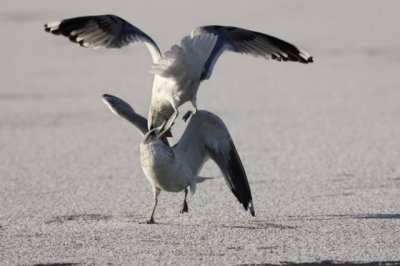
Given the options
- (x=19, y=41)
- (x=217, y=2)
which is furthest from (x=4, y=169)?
(x=217, y=2)

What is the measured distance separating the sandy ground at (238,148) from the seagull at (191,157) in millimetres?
180

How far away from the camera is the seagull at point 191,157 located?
471 cm

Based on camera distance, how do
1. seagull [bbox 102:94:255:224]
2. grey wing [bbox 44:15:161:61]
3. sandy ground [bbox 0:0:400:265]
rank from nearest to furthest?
sandy ground [bbox 0:0:400:265], seagull [bbox 102:94:255:224], grey wing [bbox 44:15:161:61]

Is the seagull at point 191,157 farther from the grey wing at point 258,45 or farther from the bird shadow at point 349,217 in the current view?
the grey wing at point 258,45

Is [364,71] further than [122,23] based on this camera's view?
Yes

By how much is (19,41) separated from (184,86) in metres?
7.76

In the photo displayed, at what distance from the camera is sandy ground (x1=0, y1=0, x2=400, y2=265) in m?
4.37

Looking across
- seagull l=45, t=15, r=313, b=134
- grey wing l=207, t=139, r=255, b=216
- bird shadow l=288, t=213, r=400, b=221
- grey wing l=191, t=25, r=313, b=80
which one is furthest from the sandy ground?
grey wing l=191, t=25, r=313, b=80

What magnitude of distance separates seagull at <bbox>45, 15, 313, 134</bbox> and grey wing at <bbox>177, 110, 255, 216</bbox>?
0.27 ft

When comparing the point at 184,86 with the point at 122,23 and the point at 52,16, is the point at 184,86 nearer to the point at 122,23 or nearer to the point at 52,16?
the point at 122,23

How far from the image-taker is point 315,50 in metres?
10.6

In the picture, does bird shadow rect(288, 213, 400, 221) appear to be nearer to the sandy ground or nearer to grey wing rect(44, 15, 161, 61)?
the sandy ground

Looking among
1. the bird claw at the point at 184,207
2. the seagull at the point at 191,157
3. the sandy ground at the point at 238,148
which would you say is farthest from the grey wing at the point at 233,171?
the bird claw at the point at 184,207

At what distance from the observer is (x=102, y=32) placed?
5.13 meters
